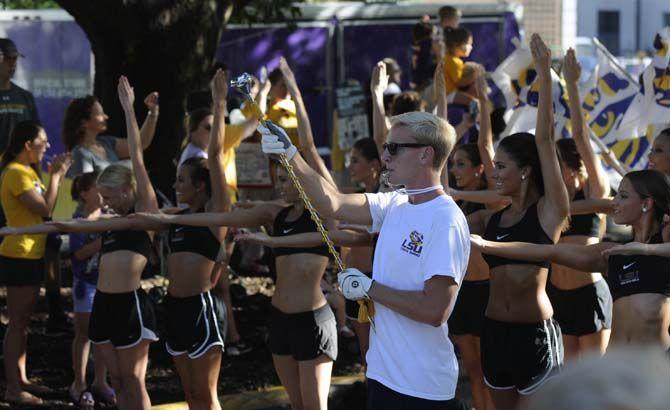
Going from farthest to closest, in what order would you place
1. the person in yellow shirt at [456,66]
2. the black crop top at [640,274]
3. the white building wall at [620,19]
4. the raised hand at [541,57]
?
the white building wall at [620,19] → the person in yellow shirt at [456,66] → the raised hand at [541,57] → the black crop top at [640,274]

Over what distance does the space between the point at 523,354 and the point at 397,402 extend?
1287mm

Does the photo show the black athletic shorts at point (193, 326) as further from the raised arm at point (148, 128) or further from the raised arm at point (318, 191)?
the raised arm at point (318, 191)

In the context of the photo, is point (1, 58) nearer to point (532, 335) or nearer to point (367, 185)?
point (367, 185)

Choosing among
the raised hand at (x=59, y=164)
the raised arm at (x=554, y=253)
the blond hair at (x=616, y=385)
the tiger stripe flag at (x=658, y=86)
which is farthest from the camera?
the tiger stripe flag at (x=658, y=86)

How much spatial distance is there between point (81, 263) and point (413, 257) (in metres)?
4.14

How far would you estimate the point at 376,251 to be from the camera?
4.29 metres

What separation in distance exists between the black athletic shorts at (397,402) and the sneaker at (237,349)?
4.44 meters

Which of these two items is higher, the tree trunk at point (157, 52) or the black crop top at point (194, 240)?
the tree trunk at point (157, 52)

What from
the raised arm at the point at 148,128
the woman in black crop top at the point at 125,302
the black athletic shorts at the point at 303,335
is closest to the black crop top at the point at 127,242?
the woman in black crop top at the point at 125,302

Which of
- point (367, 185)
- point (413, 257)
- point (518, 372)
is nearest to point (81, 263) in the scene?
point (367, 185)

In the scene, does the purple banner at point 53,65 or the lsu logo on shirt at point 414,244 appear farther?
the purple banner at point 53,65

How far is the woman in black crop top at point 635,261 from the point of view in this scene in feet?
15.8

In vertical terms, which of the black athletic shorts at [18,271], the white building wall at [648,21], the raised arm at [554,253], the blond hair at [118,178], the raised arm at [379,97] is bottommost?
the black athletic shorts at [18,271]

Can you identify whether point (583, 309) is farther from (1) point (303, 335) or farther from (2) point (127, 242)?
(2) point (127, 242)
